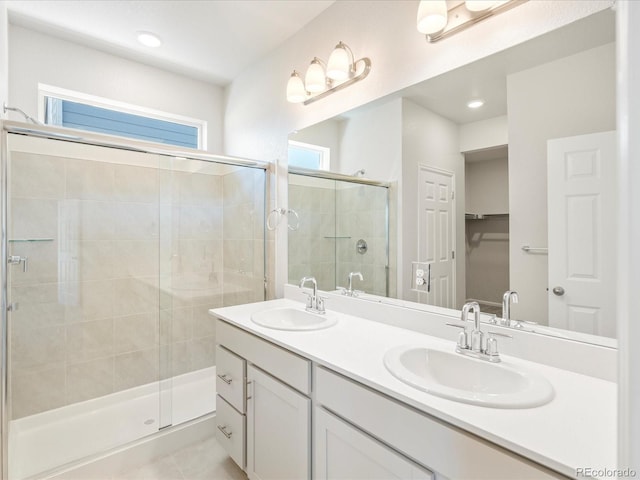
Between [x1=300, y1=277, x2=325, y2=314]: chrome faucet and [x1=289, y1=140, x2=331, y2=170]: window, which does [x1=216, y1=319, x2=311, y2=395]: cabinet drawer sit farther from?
[x1=289, y1=140, x2=331, y2=170]: window

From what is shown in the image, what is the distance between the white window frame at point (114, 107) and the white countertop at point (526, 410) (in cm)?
227

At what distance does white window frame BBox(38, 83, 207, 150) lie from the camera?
2260 millimetres

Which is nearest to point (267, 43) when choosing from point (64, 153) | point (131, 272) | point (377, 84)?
point (377, 84)

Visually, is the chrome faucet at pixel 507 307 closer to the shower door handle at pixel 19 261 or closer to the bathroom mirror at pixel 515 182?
the bathroom mirror at pixel 515 182

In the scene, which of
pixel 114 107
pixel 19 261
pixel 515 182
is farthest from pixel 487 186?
pixel 114 107

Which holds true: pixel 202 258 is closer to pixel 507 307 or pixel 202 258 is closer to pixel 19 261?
pixel 19 261

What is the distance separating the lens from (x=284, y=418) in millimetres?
1329

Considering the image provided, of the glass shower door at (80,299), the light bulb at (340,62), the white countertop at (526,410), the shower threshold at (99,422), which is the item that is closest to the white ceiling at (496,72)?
the light bulb at (340,62)

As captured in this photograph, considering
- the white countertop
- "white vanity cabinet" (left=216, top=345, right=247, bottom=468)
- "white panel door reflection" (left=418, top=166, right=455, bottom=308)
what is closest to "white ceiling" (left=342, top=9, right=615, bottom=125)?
"white panel door reflection" (left=418, top=166, right=455, bottom=308)

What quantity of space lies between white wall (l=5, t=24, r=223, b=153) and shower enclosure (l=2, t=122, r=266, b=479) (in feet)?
1.52

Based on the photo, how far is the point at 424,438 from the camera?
854 mm

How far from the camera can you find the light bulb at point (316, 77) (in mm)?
1950

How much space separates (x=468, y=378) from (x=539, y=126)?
91cm

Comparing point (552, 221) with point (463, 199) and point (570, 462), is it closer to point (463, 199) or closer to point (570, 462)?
point (463, 199)
